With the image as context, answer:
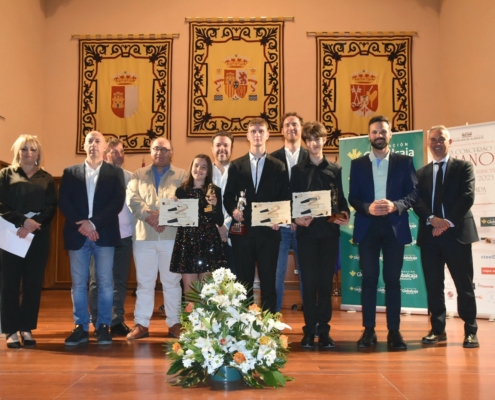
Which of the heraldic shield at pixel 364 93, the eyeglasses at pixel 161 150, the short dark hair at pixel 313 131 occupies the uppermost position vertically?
the heraldic shield at pixel 364 93

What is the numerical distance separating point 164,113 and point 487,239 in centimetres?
535

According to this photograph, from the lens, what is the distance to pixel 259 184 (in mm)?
3949

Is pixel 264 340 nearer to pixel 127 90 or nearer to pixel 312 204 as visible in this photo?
pixel 312 204

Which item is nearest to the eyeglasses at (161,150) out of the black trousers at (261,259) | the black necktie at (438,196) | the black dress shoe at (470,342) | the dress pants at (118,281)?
the dress pants at (118,281)

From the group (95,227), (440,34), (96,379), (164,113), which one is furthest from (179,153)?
(96,379)

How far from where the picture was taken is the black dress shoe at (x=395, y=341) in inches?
148

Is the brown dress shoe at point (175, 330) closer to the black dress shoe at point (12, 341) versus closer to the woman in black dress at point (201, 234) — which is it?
the woman in black dress at point (201, 234)

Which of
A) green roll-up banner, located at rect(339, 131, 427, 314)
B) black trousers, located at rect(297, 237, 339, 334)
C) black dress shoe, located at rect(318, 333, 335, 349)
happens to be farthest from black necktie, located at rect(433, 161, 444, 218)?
green roll-up banner, located at rect(339, 131, 427, 314)

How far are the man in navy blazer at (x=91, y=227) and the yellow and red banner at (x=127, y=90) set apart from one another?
4.99 metres

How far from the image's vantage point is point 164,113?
9062 millimetres

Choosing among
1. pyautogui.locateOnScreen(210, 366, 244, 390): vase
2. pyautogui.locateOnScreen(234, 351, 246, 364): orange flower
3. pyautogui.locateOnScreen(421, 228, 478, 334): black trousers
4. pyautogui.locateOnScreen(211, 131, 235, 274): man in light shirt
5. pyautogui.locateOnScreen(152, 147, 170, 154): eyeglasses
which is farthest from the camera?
Answer: pyautogui.locateOnScreen(152, 147, 170, 154): eyeglasses

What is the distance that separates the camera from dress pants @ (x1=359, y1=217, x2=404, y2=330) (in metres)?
3.84

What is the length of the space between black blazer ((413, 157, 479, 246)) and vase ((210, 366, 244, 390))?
1887mm

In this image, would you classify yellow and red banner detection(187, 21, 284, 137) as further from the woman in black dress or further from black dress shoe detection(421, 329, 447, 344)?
black dress shoe detection(421, 329, 447, 344)
